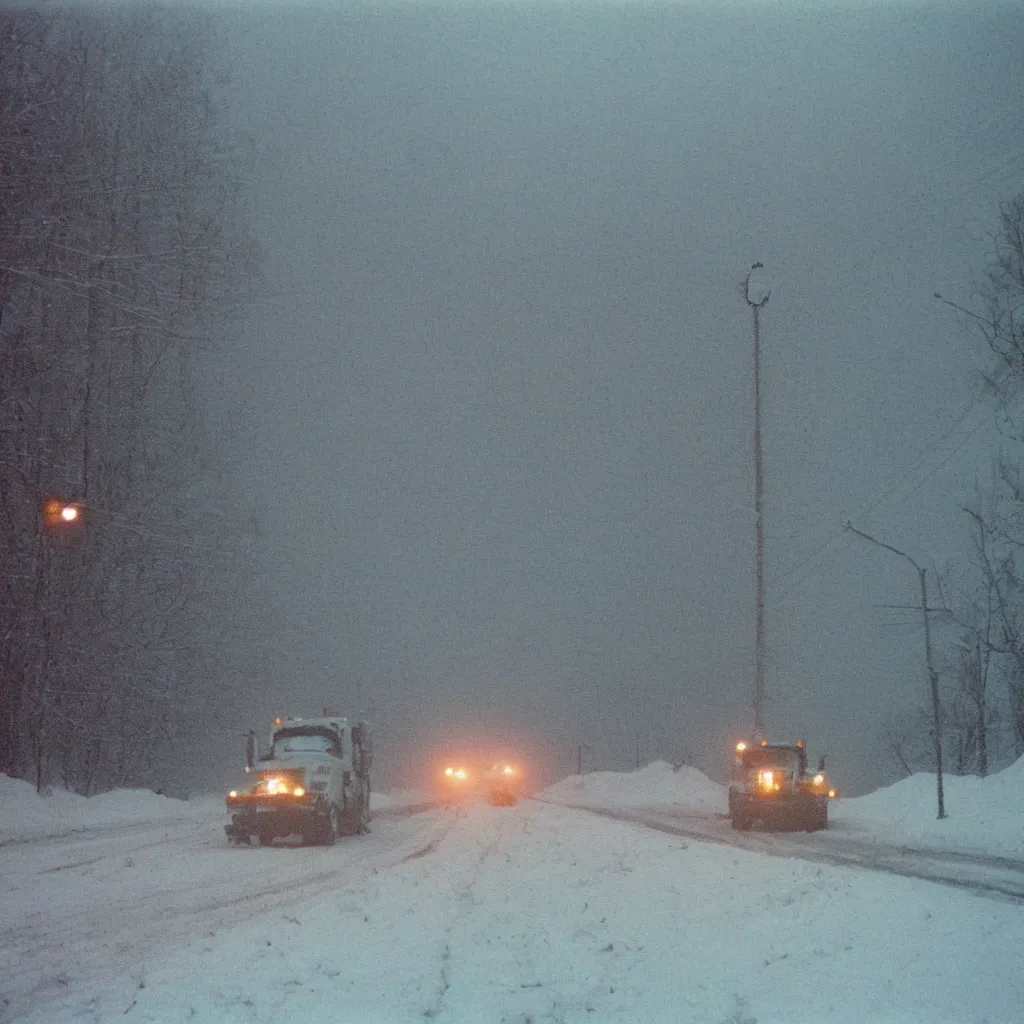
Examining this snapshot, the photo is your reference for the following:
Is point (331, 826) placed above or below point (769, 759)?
below

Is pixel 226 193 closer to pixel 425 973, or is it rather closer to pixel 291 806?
A: pixel 291 806

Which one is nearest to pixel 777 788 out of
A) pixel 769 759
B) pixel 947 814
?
pixel 769 759

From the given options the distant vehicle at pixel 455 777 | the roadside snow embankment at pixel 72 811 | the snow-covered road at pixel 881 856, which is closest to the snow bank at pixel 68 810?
the roadside snow embankment at pixel 72 811

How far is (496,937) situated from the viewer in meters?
12.1

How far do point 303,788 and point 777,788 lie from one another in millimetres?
13731

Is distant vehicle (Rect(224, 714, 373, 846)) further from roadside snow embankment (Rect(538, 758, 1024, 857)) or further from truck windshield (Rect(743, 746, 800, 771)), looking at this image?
roadside snow embankment (Rect(538, 758, 1024, 857))

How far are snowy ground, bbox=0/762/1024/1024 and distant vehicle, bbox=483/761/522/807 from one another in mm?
33937

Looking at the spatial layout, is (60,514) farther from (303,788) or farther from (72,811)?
(72,811)

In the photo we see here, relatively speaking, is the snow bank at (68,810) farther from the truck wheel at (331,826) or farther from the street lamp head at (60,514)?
the street lamp head at (60,514)

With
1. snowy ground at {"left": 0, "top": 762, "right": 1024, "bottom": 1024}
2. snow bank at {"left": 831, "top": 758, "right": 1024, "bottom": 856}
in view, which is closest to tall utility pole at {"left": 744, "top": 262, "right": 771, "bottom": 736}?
snow bank at {"left": 831, "top": 758, "right": 1024, "bottom": 856}

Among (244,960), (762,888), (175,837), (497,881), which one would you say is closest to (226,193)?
(175,837)

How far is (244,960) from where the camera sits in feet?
34.9

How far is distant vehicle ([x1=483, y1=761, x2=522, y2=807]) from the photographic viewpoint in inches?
2298

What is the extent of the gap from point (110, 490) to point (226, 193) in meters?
12.0
